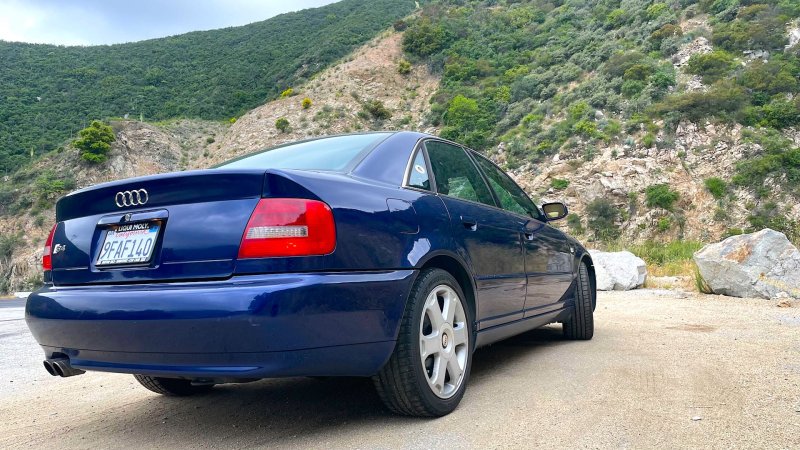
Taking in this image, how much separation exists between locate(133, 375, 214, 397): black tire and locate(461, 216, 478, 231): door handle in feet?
6.11

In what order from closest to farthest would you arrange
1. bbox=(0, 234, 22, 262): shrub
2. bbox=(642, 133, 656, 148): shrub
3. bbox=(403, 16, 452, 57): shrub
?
bbox=(642, 133, 656, 148): shrub, bbox=(0, 234, 22, 262): shrub, bbox=(403, 16, 452, 57): shrub

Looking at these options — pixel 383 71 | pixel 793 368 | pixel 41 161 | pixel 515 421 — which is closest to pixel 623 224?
pixel 793 368

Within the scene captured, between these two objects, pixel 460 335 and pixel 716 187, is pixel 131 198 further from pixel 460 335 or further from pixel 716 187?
pixel 716 187

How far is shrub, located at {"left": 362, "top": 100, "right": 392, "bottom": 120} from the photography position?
4384 centimetres

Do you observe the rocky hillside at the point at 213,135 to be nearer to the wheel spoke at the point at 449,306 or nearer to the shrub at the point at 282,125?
the shrub at the point at 282,125

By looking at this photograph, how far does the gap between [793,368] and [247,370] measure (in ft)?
11.0

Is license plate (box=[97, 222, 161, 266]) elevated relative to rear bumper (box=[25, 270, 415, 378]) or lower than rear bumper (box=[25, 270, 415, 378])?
elevated

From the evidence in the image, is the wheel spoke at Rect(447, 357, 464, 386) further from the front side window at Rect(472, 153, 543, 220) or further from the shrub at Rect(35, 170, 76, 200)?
the shrub at Rect(35, 170, 76, 200)

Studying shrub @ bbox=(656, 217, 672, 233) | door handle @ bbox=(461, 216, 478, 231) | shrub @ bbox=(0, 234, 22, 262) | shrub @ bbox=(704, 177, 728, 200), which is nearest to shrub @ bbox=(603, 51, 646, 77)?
shrub @ bbox=(704, 177, 728, 200)

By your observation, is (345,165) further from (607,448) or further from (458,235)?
(607,448)

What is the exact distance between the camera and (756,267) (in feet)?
26.1

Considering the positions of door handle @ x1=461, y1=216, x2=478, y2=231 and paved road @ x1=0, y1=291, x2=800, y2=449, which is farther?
door handle @ x1=461, y1=216, x2=478, y2=231

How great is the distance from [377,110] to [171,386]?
41581mm

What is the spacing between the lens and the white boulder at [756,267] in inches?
309
